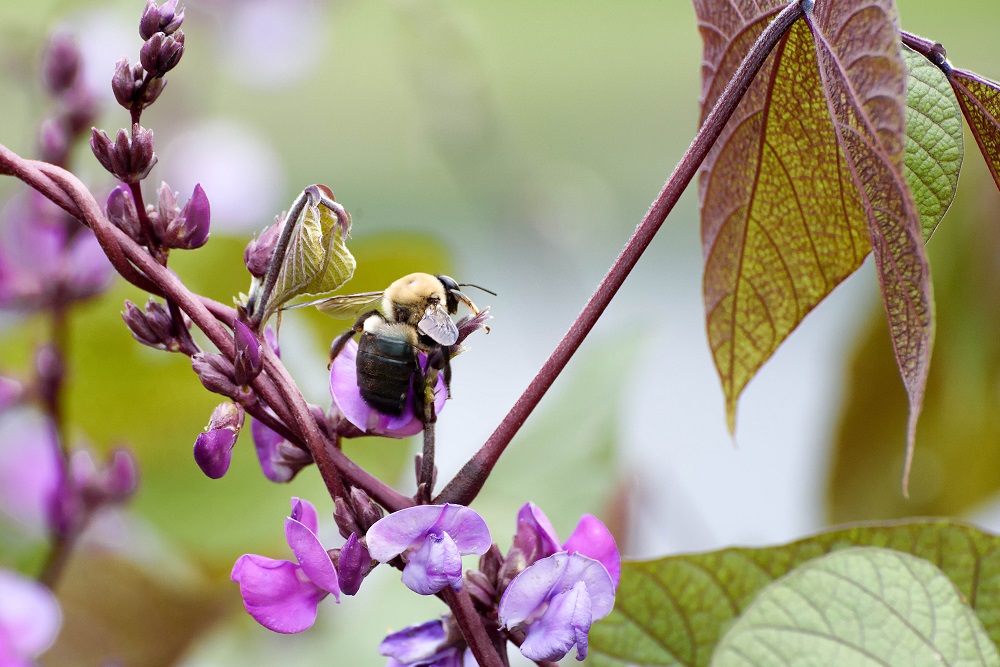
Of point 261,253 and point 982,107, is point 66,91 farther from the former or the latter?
point 982,107

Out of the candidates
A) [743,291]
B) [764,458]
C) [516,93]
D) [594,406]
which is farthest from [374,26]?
[743,291]

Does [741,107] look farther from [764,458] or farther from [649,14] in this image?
[649,14]

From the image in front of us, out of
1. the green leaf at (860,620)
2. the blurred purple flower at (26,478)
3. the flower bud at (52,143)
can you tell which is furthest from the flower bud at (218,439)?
the blurred purple flower at (26,478)

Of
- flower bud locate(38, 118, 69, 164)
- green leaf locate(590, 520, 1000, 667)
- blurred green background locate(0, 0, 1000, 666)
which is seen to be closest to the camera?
green leaf locate(590, 520, 1000, 667)

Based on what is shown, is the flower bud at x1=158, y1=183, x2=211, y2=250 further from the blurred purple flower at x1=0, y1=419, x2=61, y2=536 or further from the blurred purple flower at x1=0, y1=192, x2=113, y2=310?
the blurred purple flower at x1=0, y1=419, x2=61, y2=536

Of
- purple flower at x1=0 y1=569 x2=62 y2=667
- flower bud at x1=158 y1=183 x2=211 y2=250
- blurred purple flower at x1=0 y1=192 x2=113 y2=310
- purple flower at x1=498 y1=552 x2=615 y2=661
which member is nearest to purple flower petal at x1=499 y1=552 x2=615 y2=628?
purple flower at x1=498 y1=552 x2=615 y2=661

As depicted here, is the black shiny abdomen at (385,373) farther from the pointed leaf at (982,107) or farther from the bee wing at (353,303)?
the pointed leaf at (982,107)

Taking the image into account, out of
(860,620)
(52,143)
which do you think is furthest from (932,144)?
(52,143)
